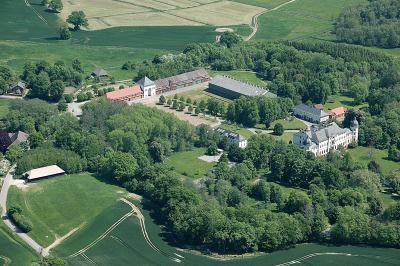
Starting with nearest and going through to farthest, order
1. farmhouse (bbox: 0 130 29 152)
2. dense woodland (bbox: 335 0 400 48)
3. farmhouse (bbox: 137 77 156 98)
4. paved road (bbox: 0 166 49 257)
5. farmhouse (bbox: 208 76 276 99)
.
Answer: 1. paved road (bbox: 0 166 49 257)
2. farmhouse (bbox: 0 130 29 152)
3. farmhouse (bbox: 208 76 276 99)
4. farmhouse (bbox: 137 77 156 98)
5. dense woodland (bbox: 335 0 400 48)

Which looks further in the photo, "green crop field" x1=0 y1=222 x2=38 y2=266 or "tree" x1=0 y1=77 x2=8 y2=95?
"tree" x1=0 y1=77 x2=8 y2=95

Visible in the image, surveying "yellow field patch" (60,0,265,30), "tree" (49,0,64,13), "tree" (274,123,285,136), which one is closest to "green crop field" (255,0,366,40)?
"yellow field patch" (60,0,265,30)

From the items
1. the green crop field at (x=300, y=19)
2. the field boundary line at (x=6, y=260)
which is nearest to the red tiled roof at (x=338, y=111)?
the green crop field at (x=300, y=19)

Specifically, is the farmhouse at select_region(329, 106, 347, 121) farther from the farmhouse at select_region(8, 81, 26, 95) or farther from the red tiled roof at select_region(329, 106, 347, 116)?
the farmhouse at select_region(8, 81, 26, 95)

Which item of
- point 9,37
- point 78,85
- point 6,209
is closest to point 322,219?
point 6,209

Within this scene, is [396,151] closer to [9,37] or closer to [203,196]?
[203,196]

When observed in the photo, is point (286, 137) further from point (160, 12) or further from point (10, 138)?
point (160, 12)
